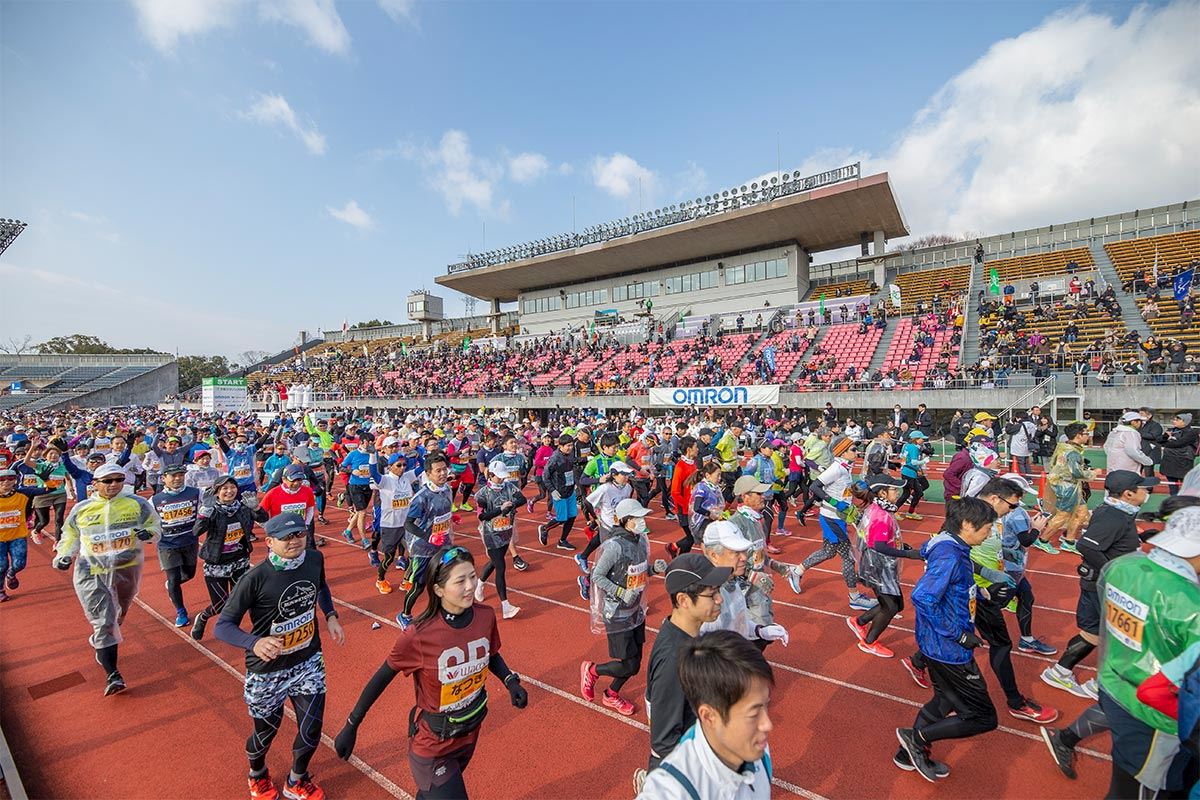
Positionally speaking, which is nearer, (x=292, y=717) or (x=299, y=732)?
(x=299, y=732)

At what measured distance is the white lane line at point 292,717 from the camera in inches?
149

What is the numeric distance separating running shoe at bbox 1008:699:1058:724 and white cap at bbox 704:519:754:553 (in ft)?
9.87

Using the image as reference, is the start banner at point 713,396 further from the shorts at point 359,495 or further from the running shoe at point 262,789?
the running shoe at point 262,789

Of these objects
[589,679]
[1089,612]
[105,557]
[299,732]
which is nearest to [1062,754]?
[1089,612]

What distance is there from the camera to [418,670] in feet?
9.23

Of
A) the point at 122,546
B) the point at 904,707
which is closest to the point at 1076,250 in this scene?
the point at 904,707

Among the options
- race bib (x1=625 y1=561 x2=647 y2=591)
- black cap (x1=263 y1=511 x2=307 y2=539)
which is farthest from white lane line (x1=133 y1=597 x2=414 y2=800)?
race bib (x1=625 y1=561 x2=647 y2=591)

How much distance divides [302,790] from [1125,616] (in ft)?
16.9

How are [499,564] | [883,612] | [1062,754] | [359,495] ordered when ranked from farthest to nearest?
[359,495], [499,564], [883,612], [1062,754]

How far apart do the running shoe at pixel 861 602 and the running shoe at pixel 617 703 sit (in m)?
3.51

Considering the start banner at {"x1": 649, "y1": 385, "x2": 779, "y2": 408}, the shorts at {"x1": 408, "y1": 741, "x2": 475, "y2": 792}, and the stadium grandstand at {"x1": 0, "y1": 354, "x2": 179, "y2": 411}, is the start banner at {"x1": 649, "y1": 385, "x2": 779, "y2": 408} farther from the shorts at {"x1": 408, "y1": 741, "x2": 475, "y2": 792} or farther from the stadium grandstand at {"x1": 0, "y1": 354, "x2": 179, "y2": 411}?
the stadium grandstand at {"x1": 0, "y1": 354, "x2": 179, "y2": 411}

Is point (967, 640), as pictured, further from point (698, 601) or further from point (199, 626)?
point (199, 626)

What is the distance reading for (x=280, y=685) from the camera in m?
3.44

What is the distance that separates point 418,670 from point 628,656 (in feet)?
7.14
